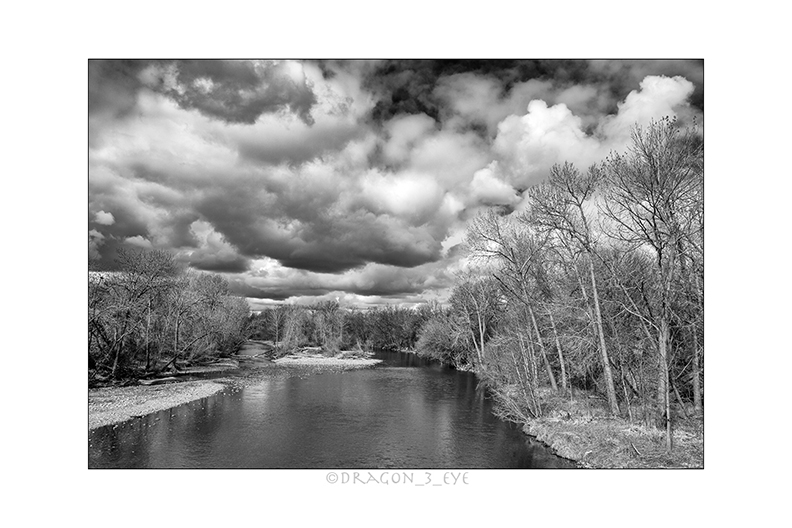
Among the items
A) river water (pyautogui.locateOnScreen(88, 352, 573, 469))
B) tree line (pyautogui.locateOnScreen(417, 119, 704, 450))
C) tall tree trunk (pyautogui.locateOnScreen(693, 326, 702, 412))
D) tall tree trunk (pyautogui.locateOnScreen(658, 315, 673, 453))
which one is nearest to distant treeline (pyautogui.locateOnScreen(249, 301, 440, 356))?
river water (pyautogui.locateOnScreen(88, 352, 573, 469))

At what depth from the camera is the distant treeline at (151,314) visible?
10.2 meters

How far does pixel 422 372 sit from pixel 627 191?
20.0 m

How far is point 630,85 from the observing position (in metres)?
6.39

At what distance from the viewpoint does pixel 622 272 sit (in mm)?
9055

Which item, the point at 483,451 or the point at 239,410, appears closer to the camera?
the point at 483,451

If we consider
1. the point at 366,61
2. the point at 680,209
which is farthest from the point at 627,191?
the point at 366,61

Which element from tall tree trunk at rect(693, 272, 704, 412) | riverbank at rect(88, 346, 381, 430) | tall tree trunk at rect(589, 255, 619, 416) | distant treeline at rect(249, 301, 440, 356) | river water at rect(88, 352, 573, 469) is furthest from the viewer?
distant treeline at rect(249, 301, 440, 356)

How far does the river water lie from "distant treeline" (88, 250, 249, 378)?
2550 millimetres

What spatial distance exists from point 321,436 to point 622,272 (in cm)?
788

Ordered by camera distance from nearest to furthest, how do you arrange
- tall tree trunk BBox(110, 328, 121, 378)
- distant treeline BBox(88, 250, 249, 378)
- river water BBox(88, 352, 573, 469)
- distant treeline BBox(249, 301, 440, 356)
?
river water BBox(88, 352, 573, 469) < distant treeline BBox(88, 250, 249, 378) < tall tree trunk BBox(110, 328, 121, 378) < distant treeline BBox(249, 301, 440, 356)

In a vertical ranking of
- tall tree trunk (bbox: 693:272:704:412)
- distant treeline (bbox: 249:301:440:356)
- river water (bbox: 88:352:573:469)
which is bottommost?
distant treeline (bbox: 249:301:440:356)

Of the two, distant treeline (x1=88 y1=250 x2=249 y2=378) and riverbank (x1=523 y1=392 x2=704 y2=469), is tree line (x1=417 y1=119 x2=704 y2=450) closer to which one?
riverbank (x1=523 y1=392 x2=704 y2=469)

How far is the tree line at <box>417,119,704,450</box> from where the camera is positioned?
692 cm
